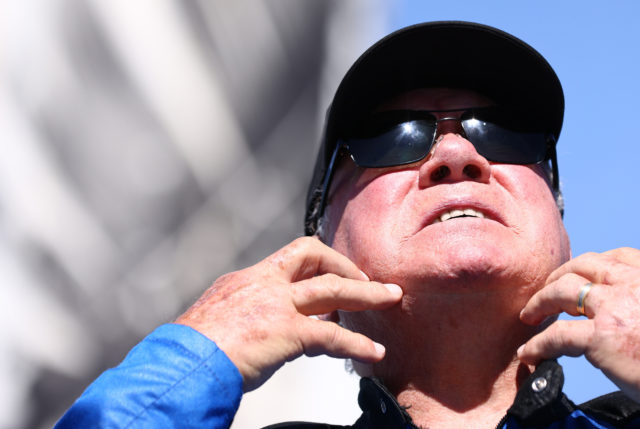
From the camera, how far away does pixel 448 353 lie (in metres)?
1.64

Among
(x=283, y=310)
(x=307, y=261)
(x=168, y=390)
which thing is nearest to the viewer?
(x=168, y=390)

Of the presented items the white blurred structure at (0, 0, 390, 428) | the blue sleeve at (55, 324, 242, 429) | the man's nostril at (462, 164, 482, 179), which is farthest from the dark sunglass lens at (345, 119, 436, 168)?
the white blurred structure at (0, 0, 390, 428)

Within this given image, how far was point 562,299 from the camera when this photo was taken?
52.1 inches

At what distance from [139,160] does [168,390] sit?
5.67ft

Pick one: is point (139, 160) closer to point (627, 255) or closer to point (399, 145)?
point (399, 145)

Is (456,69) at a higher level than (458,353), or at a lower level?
higher

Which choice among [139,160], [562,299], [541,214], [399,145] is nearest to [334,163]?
[399,145]

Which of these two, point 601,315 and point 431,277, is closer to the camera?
point 601,315

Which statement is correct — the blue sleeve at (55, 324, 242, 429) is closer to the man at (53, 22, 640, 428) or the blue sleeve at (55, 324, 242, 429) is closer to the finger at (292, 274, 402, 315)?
the man at (53, 22, 640, 428)

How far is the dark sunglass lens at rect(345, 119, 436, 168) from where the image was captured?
5.65 ft

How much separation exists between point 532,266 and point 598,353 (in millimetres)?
405

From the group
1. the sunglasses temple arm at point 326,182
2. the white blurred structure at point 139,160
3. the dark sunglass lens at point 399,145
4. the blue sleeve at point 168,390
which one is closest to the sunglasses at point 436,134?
the dark sunglass lens at point 399,145

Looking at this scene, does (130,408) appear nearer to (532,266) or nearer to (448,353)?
(448,353)

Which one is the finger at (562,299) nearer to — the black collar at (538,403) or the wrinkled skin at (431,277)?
the wrinkled skin at (431,277)
